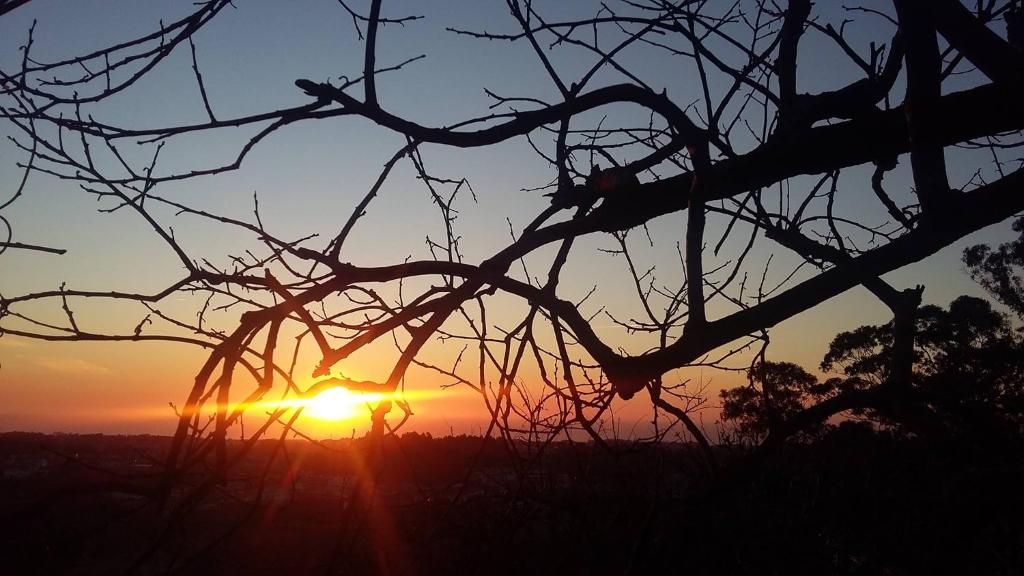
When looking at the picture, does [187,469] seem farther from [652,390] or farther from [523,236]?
[652,390]

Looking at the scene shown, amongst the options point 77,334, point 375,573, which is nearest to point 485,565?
point 375,573

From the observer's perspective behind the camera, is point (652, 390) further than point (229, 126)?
Yes

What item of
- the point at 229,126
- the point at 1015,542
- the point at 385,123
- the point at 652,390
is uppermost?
the point at 385,123

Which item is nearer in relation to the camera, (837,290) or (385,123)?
(385,123)

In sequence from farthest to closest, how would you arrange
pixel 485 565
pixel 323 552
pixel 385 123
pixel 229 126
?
pixel 323 552 < pixel 485 565 < pixel 385 123 < pixel 229 126

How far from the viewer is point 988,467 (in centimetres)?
202


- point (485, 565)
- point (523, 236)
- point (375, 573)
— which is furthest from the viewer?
point (375, 573)

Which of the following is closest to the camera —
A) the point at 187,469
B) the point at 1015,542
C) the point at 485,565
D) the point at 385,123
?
the point at 187,469

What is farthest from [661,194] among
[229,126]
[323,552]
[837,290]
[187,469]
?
[323,552]

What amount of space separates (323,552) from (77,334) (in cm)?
1214

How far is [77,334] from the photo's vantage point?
1725mm

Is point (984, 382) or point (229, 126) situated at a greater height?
point (229, 126)

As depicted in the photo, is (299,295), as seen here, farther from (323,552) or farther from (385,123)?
(323,552)

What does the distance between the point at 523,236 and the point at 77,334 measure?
153 centimetres
